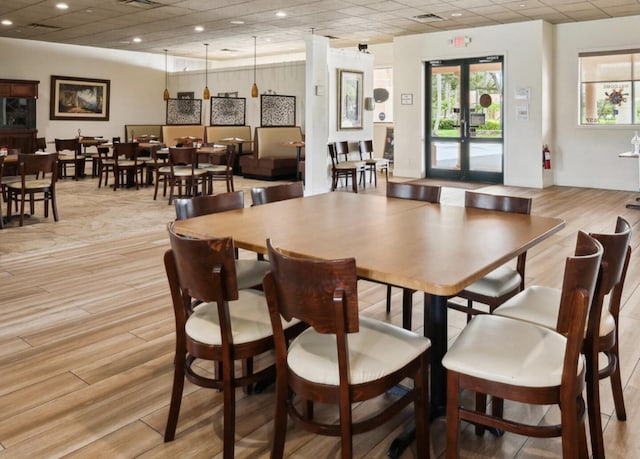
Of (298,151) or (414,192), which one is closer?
(414,192)

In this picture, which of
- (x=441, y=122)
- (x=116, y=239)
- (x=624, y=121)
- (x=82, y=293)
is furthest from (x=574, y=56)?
(x=82, y=293)

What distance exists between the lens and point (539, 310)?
6.97 ft

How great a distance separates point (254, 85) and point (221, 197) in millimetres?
9923

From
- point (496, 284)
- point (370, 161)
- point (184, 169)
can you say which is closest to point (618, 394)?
point (496, 284)

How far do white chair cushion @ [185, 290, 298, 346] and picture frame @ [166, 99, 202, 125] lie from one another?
1328cm

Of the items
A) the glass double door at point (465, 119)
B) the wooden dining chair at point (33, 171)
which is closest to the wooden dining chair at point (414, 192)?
the wooden dining chair at point (33, 171)

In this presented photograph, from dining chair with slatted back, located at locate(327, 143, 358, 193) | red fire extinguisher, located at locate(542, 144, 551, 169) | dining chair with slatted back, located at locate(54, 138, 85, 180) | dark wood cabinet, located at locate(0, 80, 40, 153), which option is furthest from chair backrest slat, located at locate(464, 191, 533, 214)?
dark wood cabinet, located at locate(0, 80, 40, 153)

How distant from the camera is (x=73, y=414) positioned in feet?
7.58

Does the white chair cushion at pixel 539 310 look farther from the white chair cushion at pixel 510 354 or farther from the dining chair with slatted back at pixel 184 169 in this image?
the dining chair with slatted back at pixel 184 169

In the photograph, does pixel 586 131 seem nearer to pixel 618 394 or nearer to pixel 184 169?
pixel 184 169

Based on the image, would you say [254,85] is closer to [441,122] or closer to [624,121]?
[441,122]

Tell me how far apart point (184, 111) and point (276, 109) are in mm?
3373

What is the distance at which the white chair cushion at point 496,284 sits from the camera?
8.23 feet

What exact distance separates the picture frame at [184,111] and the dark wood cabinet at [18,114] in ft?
12.2
